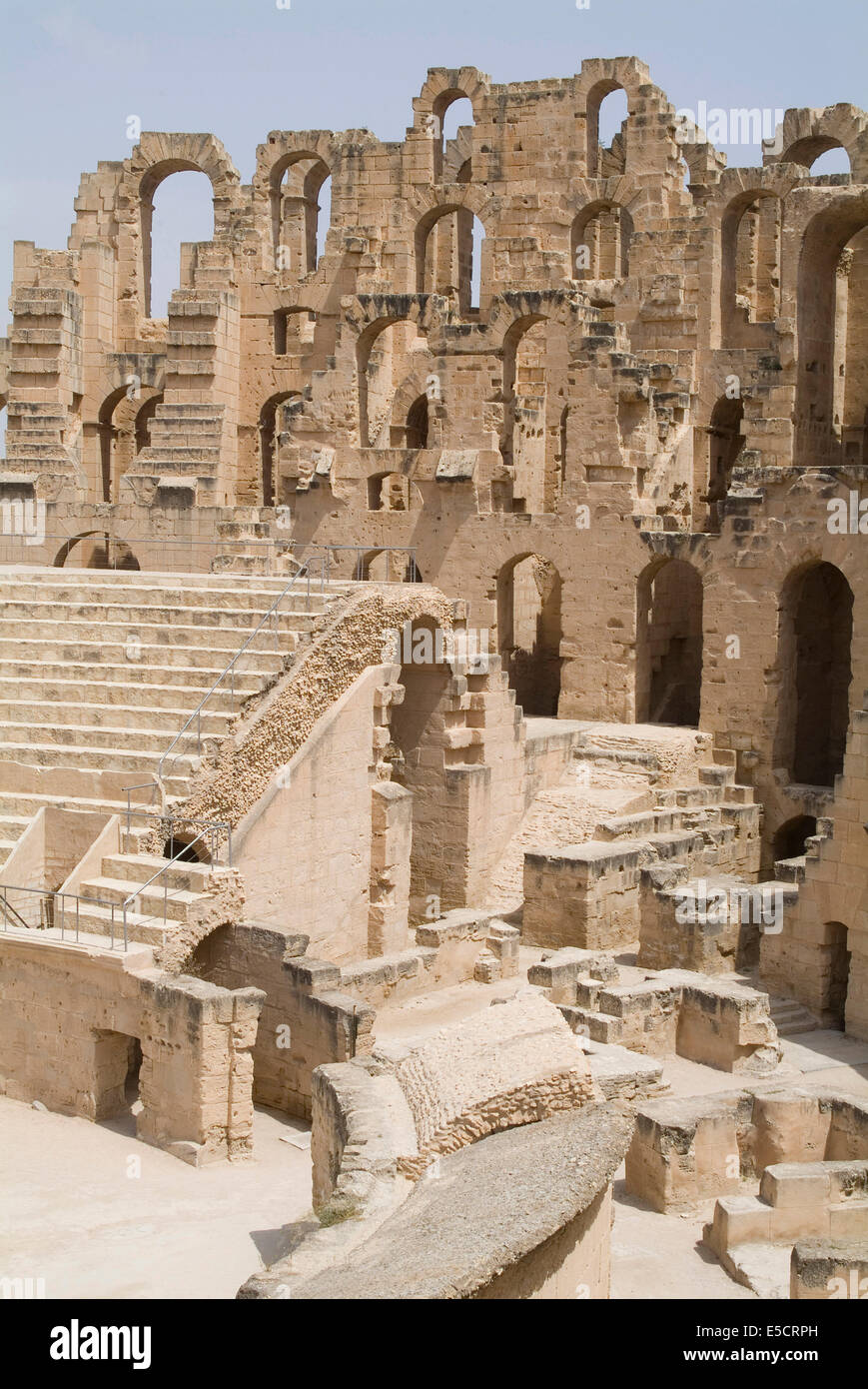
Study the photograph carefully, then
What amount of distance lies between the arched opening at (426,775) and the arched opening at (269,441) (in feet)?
34.7

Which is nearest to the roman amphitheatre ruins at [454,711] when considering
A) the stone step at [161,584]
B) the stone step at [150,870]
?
the stone step at [150,870]

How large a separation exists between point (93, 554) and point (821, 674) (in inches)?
482

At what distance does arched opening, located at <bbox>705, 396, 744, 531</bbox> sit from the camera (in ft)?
93.5

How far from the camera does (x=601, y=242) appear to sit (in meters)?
33.1

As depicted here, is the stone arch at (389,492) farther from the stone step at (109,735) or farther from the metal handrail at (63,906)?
the metal handrail at (63,906)

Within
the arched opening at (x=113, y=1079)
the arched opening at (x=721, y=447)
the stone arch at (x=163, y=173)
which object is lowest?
the arched opening at (x=113, y=1079)

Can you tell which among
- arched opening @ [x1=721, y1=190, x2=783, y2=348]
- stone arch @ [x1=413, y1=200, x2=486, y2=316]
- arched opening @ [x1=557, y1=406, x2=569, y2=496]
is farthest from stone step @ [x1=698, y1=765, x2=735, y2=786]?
stone arch @ [x1=413, y1=200, x2=486, y2=316]

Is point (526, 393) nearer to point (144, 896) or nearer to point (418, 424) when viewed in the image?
point (418, 424)

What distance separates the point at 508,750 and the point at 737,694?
13.2 feet

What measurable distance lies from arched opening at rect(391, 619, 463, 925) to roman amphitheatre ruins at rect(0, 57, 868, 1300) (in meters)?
0.06

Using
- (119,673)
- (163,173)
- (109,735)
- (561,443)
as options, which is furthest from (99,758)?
(163,173)

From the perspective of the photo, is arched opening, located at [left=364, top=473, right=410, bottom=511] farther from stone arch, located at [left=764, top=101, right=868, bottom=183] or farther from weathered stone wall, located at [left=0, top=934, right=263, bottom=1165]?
weathered stone wall, located at [left=0, top=934, right=263, bottom=1165]

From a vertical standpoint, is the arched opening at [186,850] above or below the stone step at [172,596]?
below

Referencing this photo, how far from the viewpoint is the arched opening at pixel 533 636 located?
27.7 meters
